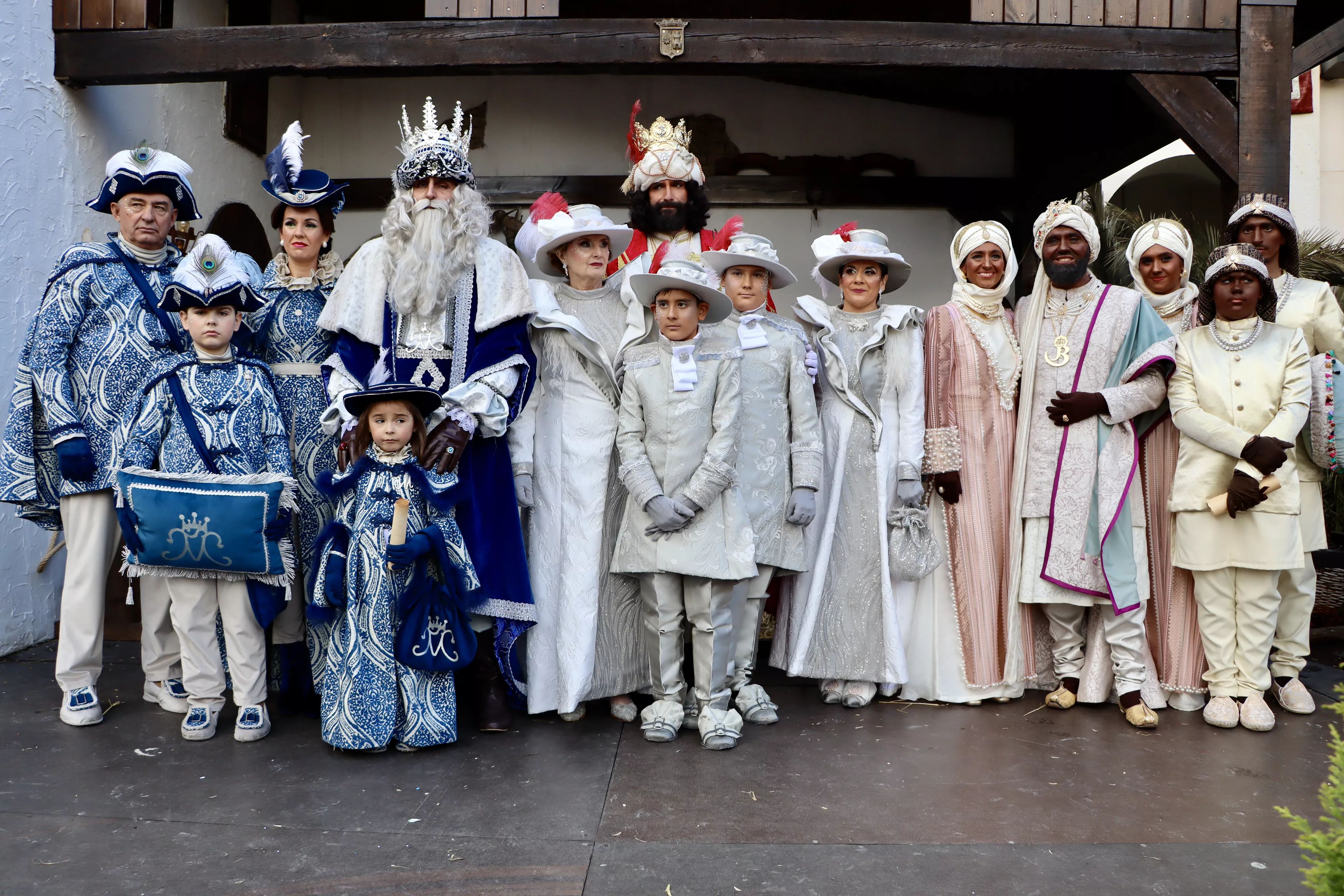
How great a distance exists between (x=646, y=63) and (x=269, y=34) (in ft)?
6.07

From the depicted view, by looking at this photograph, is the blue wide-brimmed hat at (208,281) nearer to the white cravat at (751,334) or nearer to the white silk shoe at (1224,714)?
the white cravat at (751,334)

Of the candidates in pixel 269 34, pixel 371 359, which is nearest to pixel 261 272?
pixel 371 359

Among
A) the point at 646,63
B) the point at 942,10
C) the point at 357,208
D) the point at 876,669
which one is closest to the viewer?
the point at 876,669

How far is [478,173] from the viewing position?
28.6ft

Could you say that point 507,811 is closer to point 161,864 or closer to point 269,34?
point 161,864

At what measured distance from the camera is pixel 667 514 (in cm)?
399

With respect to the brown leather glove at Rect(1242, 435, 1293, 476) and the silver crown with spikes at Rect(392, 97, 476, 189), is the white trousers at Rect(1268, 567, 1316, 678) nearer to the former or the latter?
the brown leather glove at Rect(1242, 435, 1293, 476)

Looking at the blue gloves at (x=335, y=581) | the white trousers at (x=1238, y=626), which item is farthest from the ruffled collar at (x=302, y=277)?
the white trousers at (x=1238, y=626)

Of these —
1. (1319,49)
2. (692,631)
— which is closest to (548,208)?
(692,631)

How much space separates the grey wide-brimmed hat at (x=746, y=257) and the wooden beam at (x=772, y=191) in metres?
4.19

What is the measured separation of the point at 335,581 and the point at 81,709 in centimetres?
124

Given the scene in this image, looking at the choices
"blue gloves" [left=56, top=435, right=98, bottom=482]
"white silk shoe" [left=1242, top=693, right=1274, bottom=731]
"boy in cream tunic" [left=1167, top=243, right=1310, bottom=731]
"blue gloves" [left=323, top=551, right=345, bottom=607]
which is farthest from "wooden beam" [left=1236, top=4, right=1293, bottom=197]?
"blue gloves" [left=56, top=435, right=98, bottom=482]

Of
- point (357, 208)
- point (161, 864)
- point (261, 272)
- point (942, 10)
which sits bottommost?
point (161, 864)

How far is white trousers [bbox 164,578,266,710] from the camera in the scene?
408 centimetres
